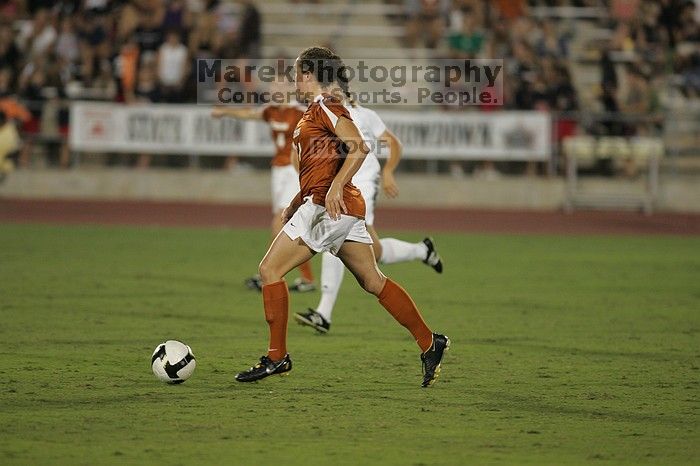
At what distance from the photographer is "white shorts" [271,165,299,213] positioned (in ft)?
40.1

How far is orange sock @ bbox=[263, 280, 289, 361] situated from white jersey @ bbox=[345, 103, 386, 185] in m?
2.15

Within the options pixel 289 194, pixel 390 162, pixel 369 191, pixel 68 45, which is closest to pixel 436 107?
pixel 68 45

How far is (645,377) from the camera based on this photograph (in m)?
8.31

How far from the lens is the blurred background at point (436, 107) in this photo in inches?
867

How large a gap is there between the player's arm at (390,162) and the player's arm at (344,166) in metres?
2.54

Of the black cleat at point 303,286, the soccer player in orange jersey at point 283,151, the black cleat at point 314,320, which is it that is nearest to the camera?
the black cleat at point 314,320

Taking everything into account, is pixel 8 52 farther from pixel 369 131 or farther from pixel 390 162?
pixel 369 131

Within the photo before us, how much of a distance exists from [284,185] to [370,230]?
2.46 metres

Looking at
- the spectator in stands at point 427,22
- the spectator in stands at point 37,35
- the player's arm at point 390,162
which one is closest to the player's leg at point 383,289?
the player's arm at point 390,162

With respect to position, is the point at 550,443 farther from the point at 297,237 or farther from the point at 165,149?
the point at 165,149

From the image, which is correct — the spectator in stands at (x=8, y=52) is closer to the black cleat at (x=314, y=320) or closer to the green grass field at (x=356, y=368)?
the green grass field at (x=356, y=368)
